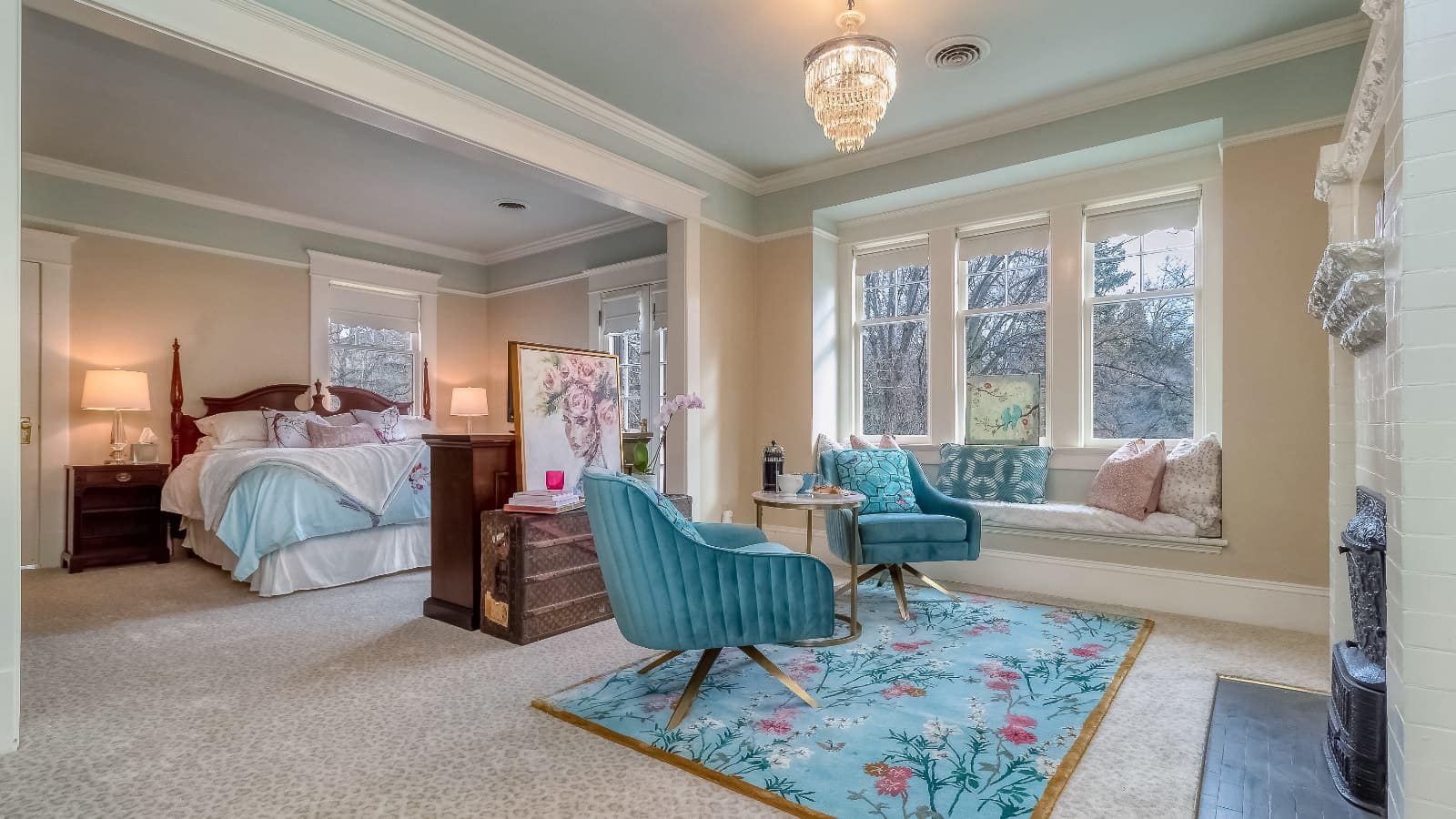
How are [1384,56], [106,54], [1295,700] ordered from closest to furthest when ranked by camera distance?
[1384,56], [1295,700], [106,54]

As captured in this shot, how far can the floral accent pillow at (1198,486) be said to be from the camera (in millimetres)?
3652

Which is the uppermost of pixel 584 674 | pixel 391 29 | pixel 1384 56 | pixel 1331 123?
pixel 391 29

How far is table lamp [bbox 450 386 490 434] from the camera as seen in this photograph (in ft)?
23.2

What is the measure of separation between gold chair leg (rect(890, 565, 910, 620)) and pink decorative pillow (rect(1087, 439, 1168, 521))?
130 centimetres

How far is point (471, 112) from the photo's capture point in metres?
3.47

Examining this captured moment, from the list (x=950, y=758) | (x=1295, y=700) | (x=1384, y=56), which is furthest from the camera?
(x=1295, y=700)

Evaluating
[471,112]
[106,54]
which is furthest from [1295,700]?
[106,54]

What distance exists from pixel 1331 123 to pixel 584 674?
4.27 meters

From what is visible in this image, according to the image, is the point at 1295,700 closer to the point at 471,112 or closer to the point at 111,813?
the point at 111,813

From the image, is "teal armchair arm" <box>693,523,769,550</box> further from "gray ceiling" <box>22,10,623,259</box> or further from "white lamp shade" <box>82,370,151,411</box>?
"white lamp shade" <box>82,370,151,411</box>

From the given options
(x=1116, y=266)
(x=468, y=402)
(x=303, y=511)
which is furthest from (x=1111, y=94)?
(x=468, y=402)

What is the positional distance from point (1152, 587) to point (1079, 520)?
1.61 feet

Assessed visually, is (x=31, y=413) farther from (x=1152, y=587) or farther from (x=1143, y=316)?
(x=1143, y=316)

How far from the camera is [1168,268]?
13.9 ft
